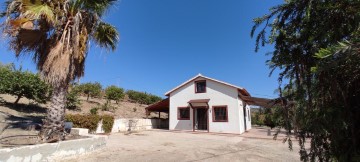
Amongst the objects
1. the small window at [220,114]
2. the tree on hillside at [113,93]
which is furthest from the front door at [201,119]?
the tree on hillside at [113,93]

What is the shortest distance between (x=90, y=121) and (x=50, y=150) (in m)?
8.52

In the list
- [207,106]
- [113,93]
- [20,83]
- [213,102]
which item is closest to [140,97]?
[113,93]

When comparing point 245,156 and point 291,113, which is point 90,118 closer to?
point 245,156

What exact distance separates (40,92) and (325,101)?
17.8 m

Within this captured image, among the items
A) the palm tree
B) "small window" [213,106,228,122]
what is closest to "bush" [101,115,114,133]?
the palm tree

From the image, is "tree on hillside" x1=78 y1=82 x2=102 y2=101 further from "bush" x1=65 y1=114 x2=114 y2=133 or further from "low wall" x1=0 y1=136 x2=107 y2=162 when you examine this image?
"low wall" x1=0 y1=136 x2=107 y2=162

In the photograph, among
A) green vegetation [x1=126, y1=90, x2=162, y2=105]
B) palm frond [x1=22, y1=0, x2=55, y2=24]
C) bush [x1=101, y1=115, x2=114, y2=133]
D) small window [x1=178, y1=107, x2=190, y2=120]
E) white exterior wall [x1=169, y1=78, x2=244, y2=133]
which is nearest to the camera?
palm frond [x1=22, y1=0, x2=55, y2=24]

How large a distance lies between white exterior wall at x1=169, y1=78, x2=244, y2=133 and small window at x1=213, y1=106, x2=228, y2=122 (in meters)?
0.29

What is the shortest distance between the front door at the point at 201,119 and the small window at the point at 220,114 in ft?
3.37

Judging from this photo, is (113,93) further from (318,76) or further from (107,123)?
(318,76)

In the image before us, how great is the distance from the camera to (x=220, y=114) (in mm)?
19781

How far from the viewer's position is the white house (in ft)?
62.9

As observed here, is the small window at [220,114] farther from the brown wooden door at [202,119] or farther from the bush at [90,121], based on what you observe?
the bush at [90,121]

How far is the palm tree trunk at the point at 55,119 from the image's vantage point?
24.9 feet
